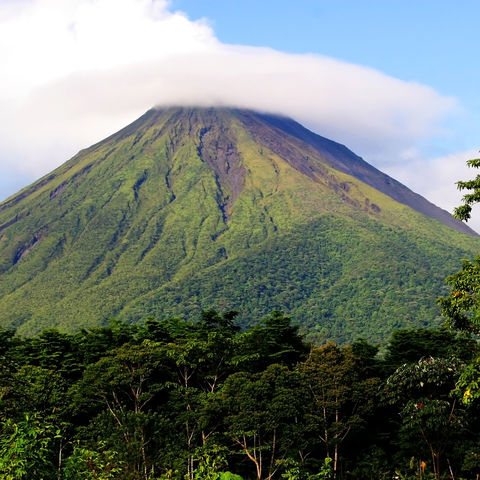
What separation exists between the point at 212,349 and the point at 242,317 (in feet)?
489

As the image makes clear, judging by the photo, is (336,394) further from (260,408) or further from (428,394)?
(428,394)

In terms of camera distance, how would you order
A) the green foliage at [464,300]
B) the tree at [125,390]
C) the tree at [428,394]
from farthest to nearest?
the tree at [125,390] → the tree at [428,394] → the green foliage at [464,300]

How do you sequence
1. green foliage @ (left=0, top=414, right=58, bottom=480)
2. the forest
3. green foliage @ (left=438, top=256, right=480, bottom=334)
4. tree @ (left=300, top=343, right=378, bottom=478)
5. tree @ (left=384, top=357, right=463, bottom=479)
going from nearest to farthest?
green foliage @ (left=0, top=414, right=58, bottom=480) → green foliage @ (left=438, top=256, right=480, bottom=334) → tree @ (left=384, top=357, right=463, bottom=479) → the forest → tree @ (left=300, top=343, right=378, bottom=478)

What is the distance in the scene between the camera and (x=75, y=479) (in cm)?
1127

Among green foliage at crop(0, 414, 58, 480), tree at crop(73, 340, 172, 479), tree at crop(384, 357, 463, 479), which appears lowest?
tree at crop(73, 340, 172, 479)

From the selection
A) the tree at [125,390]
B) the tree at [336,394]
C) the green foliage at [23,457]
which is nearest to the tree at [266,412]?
the tree at [336,394]

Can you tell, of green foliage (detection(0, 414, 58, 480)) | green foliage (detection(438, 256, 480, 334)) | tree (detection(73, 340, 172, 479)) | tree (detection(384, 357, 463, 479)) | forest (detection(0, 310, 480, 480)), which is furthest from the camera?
tree (detection(73, 340, 172, 479))

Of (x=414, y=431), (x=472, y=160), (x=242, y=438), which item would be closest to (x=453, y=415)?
(x=414, y=431)

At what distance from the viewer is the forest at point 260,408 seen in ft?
98.9

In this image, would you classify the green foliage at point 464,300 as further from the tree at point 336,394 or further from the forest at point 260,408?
the tree at point 336,394

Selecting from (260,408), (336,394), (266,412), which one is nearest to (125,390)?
(260,408)

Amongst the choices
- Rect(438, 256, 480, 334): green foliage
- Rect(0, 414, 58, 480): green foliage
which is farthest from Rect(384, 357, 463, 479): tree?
Rect(0, 414, 58, 480): green foliage

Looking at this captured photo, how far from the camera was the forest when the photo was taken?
30156 millimetres

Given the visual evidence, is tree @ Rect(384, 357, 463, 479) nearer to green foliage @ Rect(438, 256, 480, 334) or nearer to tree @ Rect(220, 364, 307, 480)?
tree @ Rect(220, 364, 307, 480)
